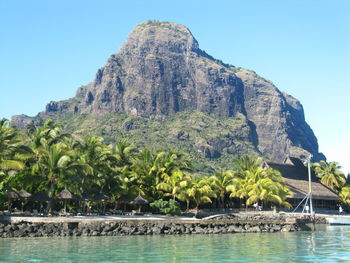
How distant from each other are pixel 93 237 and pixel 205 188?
21639 mm

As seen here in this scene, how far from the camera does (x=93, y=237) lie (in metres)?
33.1

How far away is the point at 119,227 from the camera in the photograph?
120 feet

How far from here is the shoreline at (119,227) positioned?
33812 millimetres

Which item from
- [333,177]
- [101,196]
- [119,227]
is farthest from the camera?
[333,177]

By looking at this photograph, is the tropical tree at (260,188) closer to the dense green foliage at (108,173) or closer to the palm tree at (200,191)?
the dense green foliage at (108,173)

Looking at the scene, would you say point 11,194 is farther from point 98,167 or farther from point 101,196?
point 98,167

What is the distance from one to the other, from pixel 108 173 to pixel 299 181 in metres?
32.7

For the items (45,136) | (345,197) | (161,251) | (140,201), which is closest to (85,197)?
(140,201)

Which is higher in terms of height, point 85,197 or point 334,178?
point 334,178

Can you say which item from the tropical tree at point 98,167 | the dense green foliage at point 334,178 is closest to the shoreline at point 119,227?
the tropical tree at point 98,167

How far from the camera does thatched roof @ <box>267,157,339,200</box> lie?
63406 millimetres

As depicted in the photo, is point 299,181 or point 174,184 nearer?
point 174,184

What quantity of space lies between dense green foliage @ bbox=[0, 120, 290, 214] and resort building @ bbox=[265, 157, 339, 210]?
3965 millimetres

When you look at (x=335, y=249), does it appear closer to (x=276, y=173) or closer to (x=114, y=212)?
(x=114, y=212)
